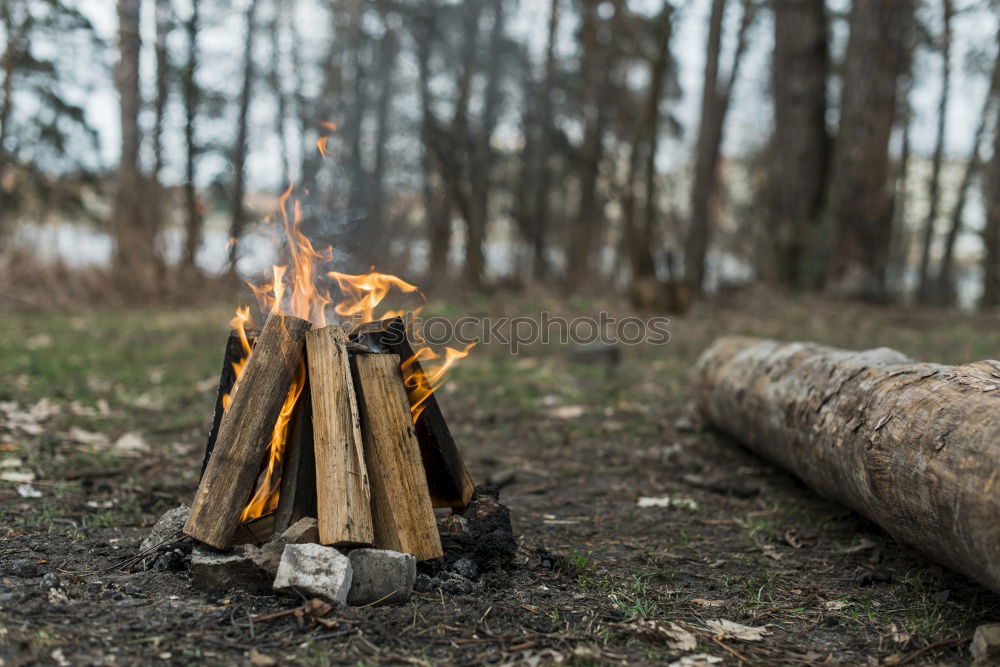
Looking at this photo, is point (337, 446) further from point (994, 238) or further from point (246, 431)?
point (994, 238)

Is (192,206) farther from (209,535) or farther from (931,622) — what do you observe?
(931,622)

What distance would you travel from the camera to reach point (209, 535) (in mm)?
2717

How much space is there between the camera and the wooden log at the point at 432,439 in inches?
121

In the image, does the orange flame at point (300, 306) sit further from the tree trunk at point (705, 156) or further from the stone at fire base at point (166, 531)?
the tree trunk at point (705, 156)

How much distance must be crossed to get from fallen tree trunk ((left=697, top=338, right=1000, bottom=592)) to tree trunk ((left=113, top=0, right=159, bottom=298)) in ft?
36.6

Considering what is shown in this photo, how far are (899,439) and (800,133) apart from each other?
10840 mm

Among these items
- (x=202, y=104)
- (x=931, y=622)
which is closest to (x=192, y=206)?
(x=202, y=104)

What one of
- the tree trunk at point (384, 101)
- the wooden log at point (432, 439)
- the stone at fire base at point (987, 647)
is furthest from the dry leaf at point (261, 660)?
the tree trunk at point (384, 101)

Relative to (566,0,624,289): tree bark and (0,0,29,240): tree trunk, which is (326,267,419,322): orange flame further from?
(0,0,29,240): tree trunk

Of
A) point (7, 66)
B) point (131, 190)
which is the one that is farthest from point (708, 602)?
point (7, 66)

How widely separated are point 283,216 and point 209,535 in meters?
1.35

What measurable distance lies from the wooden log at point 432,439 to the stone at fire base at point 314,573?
0.60 meters

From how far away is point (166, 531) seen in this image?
2959 mm

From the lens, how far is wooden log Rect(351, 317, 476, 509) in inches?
121
